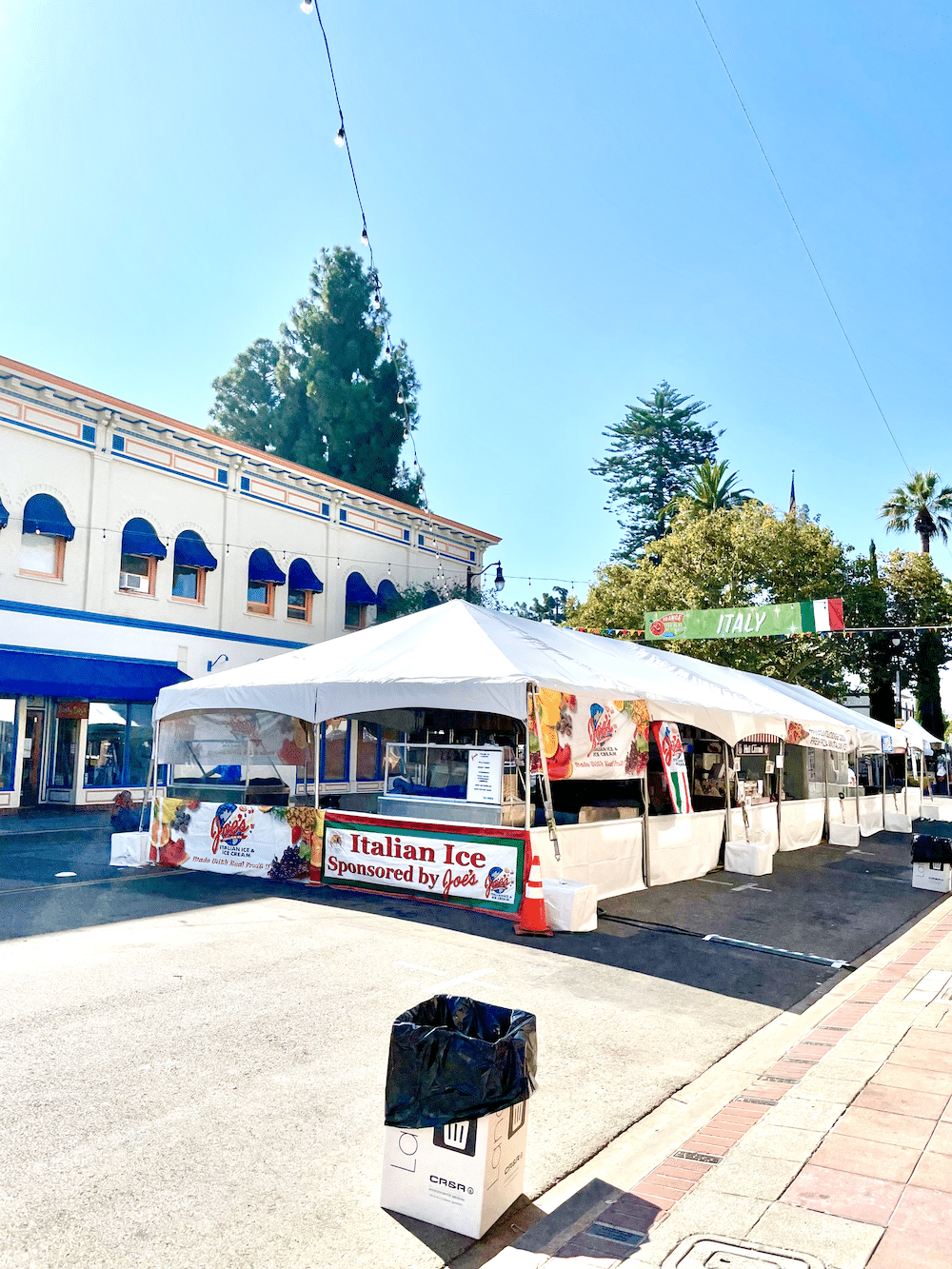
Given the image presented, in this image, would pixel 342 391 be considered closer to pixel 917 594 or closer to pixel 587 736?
pixel 917 594

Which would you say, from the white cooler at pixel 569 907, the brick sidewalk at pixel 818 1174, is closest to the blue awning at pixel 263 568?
the white cooler at pixel 569 907

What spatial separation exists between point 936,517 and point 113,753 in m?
43.2

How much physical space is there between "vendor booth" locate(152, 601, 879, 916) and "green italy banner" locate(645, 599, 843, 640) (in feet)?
15.2

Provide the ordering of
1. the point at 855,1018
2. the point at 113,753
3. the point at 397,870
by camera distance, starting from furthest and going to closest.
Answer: the point at 113,753, the point at 397,870, the point at 855,1018

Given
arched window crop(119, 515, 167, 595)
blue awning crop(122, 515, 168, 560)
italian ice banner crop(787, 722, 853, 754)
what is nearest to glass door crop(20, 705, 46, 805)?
arched window crop(119, 515, 167, 595)

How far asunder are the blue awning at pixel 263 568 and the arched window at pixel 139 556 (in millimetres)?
3328

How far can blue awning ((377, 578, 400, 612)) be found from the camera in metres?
30.3

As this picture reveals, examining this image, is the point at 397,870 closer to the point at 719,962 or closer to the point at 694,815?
the point at 719,962

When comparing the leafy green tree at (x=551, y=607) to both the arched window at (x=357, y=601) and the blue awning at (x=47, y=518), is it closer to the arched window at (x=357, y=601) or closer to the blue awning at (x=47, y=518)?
the arched window at (x=357, y=601)

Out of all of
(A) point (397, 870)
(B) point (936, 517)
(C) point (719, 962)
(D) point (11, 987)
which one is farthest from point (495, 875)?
(B) point (936, 517)

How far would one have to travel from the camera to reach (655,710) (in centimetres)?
1346

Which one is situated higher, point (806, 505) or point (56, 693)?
point (806, 505)

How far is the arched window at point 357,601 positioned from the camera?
2953 centimetres

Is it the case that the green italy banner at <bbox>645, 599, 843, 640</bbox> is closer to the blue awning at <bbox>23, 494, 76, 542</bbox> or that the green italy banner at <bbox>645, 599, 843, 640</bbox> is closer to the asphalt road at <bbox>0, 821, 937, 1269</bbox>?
the asphalt road at <bbox>0, 821, 937, 1269</bbox>
